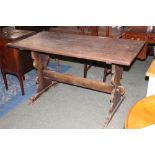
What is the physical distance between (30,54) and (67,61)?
1.21 m

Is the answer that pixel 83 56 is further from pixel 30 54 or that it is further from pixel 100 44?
pixel 30 54

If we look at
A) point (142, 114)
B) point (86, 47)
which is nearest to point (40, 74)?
point (86, 47)

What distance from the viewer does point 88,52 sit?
2.19 m

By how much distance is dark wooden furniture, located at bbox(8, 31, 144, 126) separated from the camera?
2.11m

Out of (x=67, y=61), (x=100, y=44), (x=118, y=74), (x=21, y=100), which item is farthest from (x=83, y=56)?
(x=67, y=61)

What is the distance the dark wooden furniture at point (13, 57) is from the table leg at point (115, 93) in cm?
119

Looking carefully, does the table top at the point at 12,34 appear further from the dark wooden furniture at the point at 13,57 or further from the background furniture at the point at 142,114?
the background furniture at the point at 142,114

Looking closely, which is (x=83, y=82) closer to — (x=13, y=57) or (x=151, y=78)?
(x=151, y=78)

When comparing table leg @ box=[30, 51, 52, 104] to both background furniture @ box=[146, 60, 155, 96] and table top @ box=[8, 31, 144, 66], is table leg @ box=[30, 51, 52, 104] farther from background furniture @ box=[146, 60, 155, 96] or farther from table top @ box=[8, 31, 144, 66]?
background furniture @ box=[146, 60, 155, 96]

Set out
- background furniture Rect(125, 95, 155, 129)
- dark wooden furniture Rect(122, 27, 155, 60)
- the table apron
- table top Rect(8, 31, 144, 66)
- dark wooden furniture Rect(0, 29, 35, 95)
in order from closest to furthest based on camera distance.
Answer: background furniture Rect(125, 95, 155, 129) → table top Rect(8, 31, 144, 66) → the table apron → dark wooden furniture Rect(0, 29, 35, 95) → dark wooden furniture Rect(122, 27, 155, 60)

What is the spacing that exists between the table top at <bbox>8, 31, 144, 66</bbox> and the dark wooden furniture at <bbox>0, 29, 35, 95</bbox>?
25 centimetres

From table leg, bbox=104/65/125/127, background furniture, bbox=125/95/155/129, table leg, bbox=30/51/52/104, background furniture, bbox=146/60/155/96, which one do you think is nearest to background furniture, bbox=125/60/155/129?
background furniture, bbox=125/95/155/129


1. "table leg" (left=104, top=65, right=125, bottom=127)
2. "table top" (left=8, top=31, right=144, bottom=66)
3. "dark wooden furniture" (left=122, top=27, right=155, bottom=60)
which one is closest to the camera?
"table top" (left=8, top=31, right=144, bottom=66)

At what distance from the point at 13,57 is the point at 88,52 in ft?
3.58
